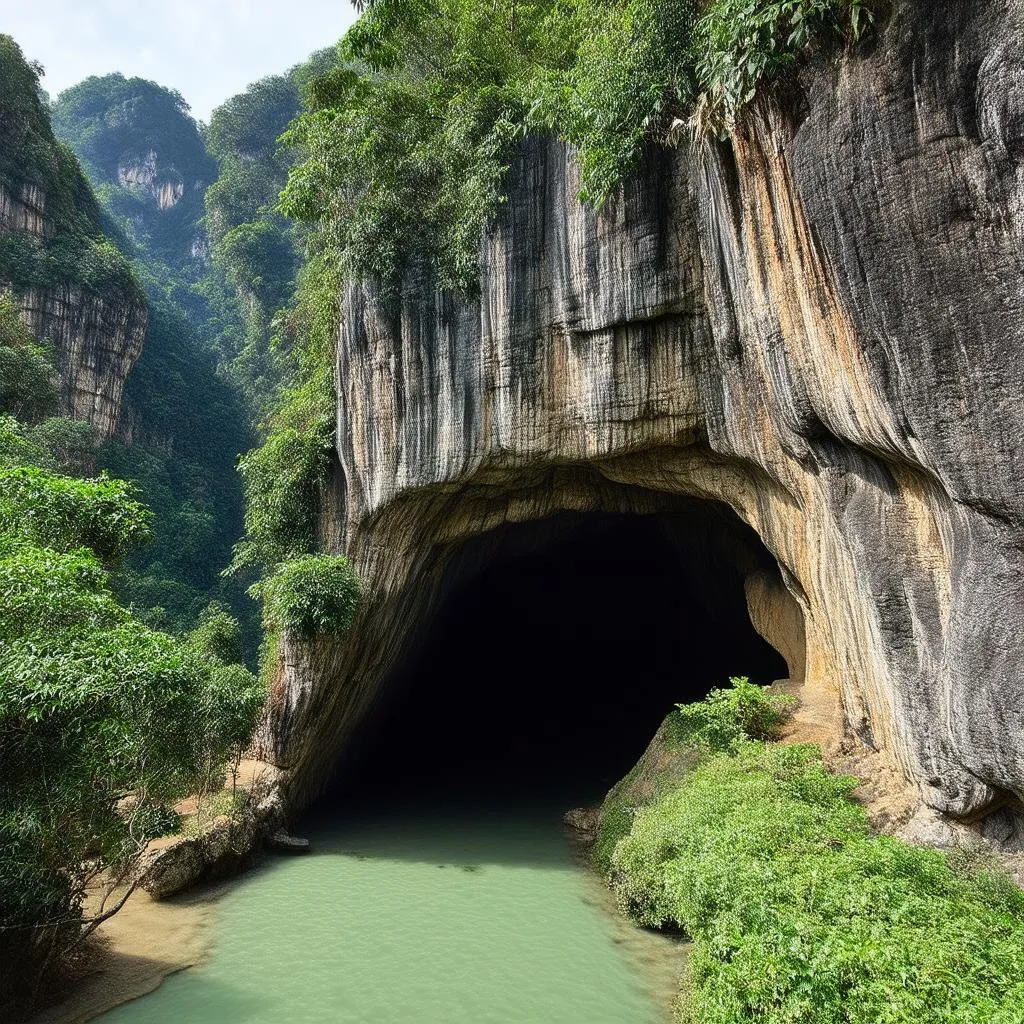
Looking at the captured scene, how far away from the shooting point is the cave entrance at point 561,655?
16500 millimetres

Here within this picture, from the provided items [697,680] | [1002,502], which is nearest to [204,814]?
[1002,502]

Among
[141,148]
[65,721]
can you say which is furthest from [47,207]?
[141,148]

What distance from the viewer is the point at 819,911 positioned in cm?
466

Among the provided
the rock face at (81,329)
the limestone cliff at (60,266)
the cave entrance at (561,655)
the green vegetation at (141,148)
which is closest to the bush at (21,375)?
the rock face at (81,329)

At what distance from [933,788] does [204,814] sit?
1031 centimetres

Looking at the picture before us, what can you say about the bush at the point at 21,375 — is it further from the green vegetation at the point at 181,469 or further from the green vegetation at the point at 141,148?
the green vegetation at the point at 141,148

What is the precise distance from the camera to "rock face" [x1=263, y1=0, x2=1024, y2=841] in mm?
5219

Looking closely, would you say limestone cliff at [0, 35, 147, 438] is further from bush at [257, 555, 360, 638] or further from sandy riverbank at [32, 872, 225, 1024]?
sandy riverbank at [32, 872, 225, 1024]

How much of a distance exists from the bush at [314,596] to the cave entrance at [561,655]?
349 cm

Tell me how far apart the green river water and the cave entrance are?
4.80m

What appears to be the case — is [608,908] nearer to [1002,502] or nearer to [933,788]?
[933,788]

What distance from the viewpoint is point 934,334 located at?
541cm

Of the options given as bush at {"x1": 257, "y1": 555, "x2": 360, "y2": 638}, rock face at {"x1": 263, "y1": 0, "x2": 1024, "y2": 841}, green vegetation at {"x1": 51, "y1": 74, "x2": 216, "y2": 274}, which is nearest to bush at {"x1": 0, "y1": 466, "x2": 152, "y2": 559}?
bush at {"x1": 257, "y1": 555, "x2": 360, "y2": 638}

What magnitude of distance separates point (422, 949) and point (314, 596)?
20.4 feet
